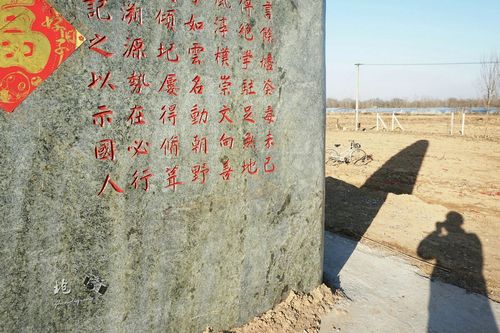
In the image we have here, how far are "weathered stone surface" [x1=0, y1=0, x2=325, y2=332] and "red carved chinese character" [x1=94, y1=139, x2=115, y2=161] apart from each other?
29mm

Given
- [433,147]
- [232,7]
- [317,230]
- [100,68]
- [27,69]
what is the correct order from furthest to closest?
[433,147], [317,230], [232,7], [100,68], [27,69]

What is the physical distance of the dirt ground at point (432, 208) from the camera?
388 cm

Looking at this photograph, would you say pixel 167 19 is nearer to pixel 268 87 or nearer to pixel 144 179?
pixel 268 87

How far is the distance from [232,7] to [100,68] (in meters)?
0.89

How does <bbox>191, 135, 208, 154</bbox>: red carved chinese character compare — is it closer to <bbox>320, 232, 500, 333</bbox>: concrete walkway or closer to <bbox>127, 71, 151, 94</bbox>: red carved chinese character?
<bbox>127, 71, 151, 94</bbox>: red carved chinese character

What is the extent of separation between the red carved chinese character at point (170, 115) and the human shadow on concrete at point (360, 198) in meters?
2.07

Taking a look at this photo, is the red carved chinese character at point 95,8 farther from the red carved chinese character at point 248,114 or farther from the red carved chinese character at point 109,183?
the red carved chinese character at point 248,114

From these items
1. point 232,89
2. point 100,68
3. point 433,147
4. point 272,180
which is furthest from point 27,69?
point 433,147

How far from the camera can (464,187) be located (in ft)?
25.0

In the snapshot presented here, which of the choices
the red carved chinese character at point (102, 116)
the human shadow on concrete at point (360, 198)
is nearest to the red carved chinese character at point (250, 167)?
the red carved chinese character at point (102, 116)

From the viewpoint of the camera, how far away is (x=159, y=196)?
6.66 feet

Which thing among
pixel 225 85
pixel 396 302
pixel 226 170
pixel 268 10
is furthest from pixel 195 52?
pixel 396 302

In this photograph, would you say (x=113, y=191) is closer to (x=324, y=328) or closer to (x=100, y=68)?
(x=100, y=68)

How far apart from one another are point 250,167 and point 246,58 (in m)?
0.70
